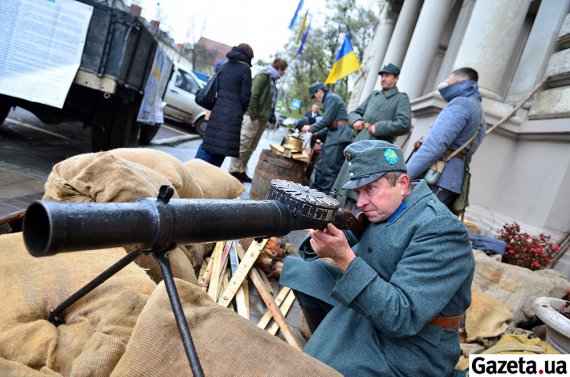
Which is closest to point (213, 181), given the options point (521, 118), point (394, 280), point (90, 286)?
point (394, 280)

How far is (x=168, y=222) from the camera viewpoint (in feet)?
3.47

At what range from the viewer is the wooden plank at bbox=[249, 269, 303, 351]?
272cm

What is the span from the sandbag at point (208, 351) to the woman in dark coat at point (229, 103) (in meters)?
4.69

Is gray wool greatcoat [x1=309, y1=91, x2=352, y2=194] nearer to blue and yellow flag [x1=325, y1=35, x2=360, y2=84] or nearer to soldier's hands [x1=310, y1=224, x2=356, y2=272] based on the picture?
blue and yellow flag [x1=325, y1=35, x2=360, y2=84]

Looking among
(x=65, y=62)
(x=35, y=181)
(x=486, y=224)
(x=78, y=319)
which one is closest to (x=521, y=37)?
(x=486, y=224)

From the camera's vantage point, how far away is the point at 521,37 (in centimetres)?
739

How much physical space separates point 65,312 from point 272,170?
395cm

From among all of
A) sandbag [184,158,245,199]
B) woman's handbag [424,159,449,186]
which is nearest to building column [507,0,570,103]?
woman's handbag [424,159,449,186]

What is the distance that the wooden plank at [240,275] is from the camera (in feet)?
10.1

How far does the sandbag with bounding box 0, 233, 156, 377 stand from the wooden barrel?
11.8 ft

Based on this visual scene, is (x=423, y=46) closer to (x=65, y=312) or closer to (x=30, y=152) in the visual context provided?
(x=30, y=152)

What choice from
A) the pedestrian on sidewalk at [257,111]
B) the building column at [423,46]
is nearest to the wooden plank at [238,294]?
the pedestrian on sidewalk at [257,111]

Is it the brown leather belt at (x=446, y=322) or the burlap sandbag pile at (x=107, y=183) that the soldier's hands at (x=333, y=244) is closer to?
the brown leather belt at (x=446, y=322)

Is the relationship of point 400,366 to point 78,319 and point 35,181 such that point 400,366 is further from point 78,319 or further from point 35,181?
point 35,181
